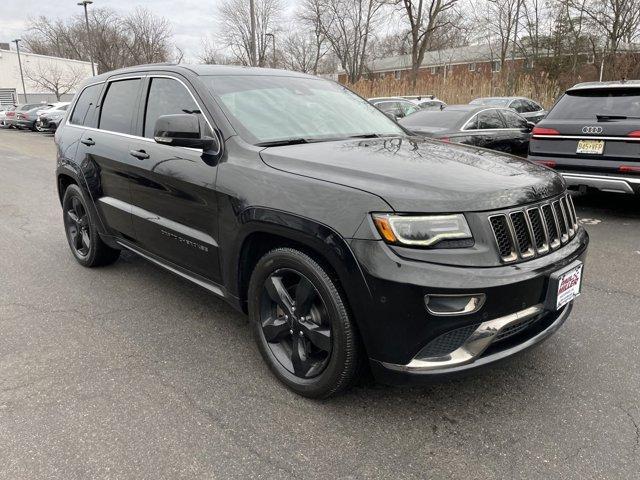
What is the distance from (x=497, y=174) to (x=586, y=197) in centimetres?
653

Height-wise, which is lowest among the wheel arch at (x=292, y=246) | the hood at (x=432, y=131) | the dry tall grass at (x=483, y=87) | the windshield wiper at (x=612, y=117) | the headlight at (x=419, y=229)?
the wheel arch at (x=292, y=246)

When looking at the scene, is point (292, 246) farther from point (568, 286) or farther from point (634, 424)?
point (634, 424)

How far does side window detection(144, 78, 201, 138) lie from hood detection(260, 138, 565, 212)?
846 mm

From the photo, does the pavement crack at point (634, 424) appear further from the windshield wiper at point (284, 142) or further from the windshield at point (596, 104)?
the windshield at point (596, 104)

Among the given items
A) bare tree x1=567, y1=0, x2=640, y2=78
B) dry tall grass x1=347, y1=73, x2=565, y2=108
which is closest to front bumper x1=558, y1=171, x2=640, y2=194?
dry tall grass x1=347, y1=73, x2=565, y2=108

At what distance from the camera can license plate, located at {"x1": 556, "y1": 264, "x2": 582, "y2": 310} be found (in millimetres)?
2410

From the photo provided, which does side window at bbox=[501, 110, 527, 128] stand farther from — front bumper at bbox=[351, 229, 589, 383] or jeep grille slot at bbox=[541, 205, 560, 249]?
front bumper at bbox=[351, 229, 589, 383]

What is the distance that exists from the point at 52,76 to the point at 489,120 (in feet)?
200

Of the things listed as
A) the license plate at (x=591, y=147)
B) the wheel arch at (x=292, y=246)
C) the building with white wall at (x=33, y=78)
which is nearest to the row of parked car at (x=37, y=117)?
the license plate at (x=591, y=147)

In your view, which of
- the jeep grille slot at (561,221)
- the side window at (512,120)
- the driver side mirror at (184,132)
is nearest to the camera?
the jeep grille slot at (561,221)

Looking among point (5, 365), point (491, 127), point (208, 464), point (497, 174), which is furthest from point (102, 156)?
point (491, 127)

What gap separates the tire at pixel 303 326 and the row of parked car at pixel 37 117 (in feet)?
74.1

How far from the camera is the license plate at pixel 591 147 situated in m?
6.09

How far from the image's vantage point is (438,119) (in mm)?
8938
